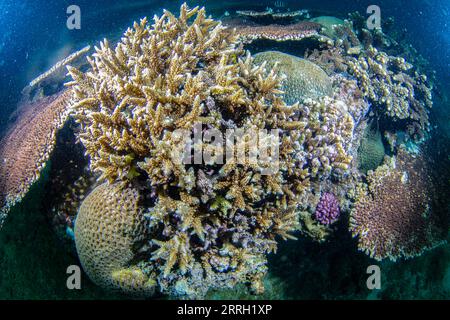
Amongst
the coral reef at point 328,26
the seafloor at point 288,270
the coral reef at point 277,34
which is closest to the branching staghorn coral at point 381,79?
the coral reef at point 328,26

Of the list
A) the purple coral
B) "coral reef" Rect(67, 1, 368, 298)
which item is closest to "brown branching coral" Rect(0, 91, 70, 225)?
"coral reef" Rect(67, 1, 368, 298)

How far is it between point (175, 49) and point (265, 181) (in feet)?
5.78

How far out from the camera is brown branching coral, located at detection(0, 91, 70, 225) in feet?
11.3

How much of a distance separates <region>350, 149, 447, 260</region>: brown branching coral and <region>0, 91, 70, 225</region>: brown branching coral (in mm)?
4026

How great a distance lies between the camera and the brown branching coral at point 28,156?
3455mm

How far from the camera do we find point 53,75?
6957 mm

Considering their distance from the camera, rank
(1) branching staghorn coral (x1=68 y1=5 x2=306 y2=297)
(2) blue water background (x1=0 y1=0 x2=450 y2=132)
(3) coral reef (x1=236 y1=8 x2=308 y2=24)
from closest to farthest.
→ (1) branching staghorn coral (x1=68 y1=5 x2=306 y2=297) → (3) coral reef (x1=236 y1=8 x2=308 y2=24) → (2) blue water background (x1=0 y1=0 x2=450 y2=132)

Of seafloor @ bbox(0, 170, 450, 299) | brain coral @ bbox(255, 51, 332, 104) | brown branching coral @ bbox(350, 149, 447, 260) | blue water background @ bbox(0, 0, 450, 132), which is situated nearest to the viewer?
seafloor @ bbox(0, 170, 450, 299)

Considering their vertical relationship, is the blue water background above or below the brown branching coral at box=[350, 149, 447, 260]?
above

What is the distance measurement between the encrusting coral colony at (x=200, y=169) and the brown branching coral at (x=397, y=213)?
0.08ft

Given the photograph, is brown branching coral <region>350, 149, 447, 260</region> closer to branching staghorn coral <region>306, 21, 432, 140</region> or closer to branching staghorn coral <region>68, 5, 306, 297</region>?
branching staghorn coral <region>306, 21, 432, 140</region>

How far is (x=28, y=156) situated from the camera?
12.0 feet

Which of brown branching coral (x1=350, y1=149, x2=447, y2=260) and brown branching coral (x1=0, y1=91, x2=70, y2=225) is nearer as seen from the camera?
brown branching coral (x1=0, y1=91, x2=70, y2=225)

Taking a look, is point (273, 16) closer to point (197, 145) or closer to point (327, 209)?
point (327, 209)
